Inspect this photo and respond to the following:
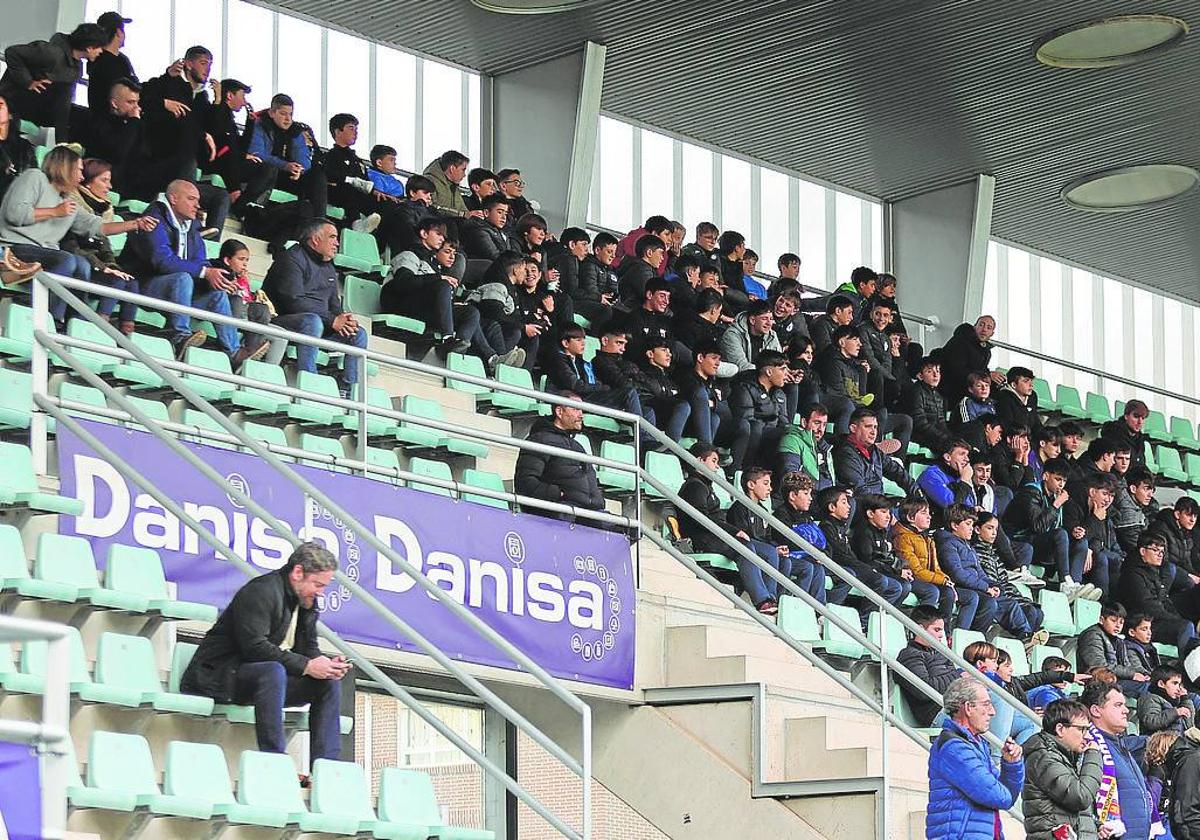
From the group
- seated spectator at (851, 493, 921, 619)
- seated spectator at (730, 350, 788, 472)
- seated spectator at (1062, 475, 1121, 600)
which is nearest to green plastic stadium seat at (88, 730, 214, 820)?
seated spectator at (851, 493, 921, 619)

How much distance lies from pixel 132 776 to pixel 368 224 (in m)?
6.77

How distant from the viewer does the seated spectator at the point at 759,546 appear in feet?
38.1

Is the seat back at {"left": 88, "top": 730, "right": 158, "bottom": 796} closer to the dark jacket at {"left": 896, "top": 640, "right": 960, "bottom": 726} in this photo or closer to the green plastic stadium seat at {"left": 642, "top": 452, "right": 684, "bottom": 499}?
the dark jacket at {"left": 896, "top": 640, "right": 960, "bottom": 726}

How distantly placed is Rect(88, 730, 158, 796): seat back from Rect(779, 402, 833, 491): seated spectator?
630 cm

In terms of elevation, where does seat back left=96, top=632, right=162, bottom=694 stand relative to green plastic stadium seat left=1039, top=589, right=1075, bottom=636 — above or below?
below

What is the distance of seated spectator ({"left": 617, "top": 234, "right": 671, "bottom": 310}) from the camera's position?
1461 centimetres

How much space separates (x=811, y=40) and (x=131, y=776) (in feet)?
34.2

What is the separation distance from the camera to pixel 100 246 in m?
10.5

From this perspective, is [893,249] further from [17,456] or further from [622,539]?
[17,456]

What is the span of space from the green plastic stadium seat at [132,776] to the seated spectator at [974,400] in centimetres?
984

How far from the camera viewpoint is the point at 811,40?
16375mm

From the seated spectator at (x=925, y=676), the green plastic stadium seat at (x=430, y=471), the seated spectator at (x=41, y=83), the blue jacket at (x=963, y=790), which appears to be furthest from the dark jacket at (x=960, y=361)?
the blue jacket at (x=963, y=790)

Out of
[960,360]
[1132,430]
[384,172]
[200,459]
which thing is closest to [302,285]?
[200,459]

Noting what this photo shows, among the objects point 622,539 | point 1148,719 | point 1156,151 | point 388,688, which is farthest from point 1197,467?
point 388,688
